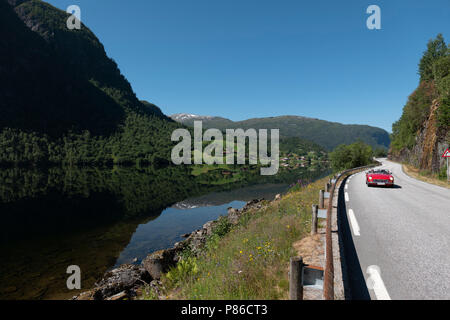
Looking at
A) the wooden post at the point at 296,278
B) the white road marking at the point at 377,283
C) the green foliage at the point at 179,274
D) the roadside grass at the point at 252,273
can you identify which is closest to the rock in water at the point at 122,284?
the green foliage at the point at 179,274

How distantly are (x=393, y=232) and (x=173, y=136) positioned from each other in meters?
144

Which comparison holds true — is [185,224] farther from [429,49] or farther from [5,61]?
[5,61]

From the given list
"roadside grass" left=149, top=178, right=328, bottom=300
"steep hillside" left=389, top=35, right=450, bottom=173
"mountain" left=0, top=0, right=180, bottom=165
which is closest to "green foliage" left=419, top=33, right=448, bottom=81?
"steep hillside" left=389, top=35, right=450, bottom=173

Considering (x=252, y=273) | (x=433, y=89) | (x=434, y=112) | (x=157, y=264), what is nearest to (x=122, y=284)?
(x=157, y=264)

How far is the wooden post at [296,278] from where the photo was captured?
8.40 ft

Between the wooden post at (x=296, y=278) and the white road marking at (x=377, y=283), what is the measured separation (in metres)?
1.94

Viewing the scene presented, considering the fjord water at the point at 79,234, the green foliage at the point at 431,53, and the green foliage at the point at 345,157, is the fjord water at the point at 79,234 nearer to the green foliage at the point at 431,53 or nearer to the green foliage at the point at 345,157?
the green foliage at the point at 345,157

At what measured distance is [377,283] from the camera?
3979 millimetres

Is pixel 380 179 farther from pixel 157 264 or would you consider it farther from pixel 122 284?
pixel 122 284

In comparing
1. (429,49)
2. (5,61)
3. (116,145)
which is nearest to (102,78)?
(5,61)

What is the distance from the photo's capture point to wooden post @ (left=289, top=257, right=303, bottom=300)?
2.56m

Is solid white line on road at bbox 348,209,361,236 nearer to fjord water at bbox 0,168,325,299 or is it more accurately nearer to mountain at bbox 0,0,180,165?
fjord water at bbox 0,168,325,299
